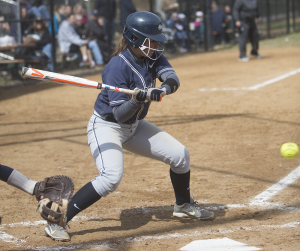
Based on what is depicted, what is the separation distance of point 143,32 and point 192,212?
1.52m

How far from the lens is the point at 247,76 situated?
1012cm

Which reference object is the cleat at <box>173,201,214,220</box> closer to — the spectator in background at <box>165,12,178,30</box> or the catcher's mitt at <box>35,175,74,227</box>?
the catcher's mitt at <box>35,175,74,227</box>

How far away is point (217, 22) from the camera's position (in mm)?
17141

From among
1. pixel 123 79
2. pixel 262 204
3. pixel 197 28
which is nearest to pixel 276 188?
pixel 262 204

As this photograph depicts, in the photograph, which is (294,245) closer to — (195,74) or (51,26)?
(195,74)

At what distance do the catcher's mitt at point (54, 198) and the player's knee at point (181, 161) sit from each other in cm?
83

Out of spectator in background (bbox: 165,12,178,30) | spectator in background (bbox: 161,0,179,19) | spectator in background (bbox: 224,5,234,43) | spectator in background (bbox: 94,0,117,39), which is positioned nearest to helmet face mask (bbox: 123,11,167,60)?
spectator in background (bbox: 94,0,117,39)

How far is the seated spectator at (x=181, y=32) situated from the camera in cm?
1597

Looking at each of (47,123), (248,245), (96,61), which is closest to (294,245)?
(248,245)

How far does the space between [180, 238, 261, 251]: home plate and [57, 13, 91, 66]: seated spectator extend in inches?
380

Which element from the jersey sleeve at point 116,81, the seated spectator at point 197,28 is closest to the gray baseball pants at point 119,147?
the jersey sleeve at point 116,81

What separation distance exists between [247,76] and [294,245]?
766cm

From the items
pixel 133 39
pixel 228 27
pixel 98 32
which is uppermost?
pixel 133 39

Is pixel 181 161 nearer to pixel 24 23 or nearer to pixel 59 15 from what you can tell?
pixel 24 23
